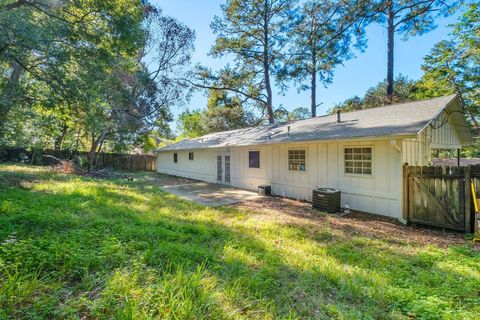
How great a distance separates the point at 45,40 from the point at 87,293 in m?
7.76

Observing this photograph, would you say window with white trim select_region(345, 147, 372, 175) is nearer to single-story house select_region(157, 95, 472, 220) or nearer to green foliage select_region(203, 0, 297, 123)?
single-story house select_region(157, 95, 472, 220)

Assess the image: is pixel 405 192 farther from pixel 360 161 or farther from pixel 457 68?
pixel 457 68

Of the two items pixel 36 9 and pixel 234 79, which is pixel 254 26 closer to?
pixel 234 79

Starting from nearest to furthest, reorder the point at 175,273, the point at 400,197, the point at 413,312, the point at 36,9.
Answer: the point at 413,312 < the point at 175,273 < the point at 400,197 < the point at 36,9

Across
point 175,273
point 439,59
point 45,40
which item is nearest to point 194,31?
point 45,40

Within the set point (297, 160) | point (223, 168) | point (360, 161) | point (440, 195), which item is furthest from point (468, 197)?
point (223, 168)

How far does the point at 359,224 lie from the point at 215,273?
496 centimetres

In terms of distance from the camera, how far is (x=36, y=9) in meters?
8.43

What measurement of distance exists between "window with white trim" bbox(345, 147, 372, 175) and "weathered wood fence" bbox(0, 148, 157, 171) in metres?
20.2

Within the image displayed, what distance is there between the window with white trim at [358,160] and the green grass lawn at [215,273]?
285 cm

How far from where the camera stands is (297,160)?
9.82 metres

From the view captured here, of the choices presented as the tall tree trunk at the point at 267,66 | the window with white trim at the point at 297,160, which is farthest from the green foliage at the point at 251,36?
the window with white trim at the point at 297,160

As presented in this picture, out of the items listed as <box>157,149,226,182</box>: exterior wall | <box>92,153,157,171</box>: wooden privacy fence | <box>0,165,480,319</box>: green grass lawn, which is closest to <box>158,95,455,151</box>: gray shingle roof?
<box>0,165,480,319</box>: green grass lawn

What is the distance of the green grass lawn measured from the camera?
2293mm
